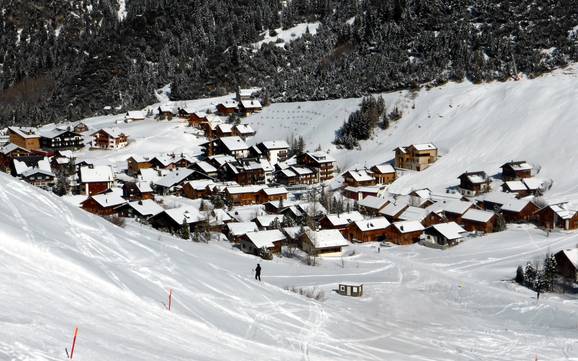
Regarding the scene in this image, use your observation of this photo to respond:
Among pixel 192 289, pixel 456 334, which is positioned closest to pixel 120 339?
pixel 192 289

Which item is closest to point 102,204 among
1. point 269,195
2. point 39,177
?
point 39,177

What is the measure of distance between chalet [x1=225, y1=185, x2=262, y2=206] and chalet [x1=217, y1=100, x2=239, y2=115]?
39070 millimetres

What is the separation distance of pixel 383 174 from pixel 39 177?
3637 centimetres

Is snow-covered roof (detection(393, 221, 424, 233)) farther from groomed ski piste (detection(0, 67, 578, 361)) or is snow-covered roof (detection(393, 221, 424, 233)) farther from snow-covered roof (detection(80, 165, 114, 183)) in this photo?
snow-covered roof (detection(80, 165, 114, 183))

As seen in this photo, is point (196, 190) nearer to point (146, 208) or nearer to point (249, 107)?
point (146, 208)

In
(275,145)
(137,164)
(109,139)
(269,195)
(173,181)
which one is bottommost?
(269,195)

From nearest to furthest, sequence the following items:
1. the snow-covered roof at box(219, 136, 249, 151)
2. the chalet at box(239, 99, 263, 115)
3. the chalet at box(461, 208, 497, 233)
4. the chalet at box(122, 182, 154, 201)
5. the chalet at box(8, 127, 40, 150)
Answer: the chalet at box(461, 208, 497, 233), the chalet at box(122, 182, 154, 201), the snow-covered roof at box(219, 136, 249, 151), the chalet at box(8, 127, 40, 150), the chalet at box(239, 99, 263, 115)

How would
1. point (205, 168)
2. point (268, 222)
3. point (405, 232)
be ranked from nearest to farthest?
point (268, 222) → point (405, 232) → point (205, 168)

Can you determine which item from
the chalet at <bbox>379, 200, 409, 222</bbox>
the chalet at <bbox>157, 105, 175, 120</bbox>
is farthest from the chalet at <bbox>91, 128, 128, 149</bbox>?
the chalet at <bbox>379, 200, 409, 222</bbox>

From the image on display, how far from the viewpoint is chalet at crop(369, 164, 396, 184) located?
2436 inches

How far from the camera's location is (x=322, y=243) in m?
40.0

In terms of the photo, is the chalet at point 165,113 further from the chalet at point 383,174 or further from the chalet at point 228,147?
the chalet at point 383,174

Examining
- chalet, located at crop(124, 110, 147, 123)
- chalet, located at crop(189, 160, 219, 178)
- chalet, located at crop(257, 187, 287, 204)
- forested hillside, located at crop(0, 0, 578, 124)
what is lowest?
chalet, located at crop(257, 187, 287, 204)

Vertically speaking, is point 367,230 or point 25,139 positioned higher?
point 25,139
